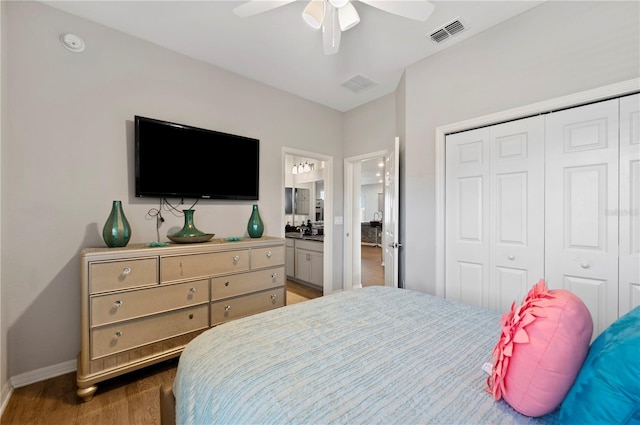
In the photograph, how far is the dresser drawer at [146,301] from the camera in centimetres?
176

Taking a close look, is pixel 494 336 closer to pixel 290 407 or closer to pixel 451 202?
pixel 290 407

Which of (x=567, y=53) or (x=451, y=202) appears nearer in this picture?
(x=567, y=53)

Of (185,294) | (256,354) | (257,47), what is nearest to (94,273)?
Answer: (185,294)

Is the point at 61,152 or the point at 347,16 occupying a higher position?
the point at 347,16

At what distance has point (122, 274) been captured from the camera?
182 centimetres

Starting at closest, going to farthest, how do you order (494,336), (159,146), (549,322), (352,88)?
(549,322), (494,336), (159,146), (352,88)

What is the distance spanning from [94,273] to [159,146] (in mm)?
1181

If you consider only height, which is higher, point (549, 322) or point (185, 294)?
point (549, 322)

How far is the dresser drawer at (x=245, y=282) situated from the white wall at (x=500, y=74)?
4.63 ft

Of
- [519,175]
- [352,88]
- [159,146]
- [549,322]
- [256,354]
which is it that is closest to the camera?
[549,322]

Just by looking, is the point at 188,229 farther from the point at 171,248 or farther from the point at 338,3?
the point at 338,3

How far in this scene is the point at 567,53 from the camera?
6.14ft

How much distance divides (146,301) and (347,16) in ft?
8.16

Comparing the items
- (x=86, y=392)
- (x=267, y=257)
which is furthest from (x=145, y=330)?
(x=267, y=257)
